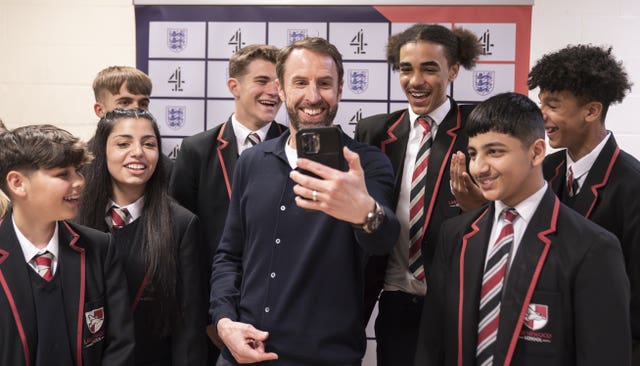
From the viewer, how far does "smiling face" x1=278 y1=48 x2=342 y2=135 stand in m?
2.14

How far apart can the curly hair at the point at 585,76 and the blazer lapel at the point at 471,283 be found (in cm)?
78

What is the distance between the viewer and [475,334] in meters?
1.99

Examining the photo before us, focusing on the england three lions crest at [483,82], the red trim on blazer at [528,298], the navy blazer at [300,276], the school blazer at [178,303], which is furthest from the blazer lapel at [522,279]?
the england three lions crest at [483,82]

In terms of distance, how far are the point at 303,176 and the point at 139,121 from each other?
1.18 m

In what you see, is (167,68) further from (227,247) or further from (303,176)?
(303,176)

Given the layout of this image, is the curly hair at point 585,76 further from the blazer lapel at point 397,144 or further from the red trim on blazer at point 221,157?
the red trim on blazer at point 221,157

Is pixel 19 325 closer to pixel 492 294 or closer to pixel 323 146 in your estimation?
pixel 323 146

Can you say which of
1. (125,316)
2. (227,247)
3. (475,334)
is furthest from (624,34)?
(125,316)

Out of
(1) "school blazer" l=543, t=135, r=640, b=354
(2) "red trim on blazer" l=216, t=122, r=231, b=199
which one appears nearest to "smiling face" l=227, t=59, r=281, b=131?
(2) "red trim on blazer" l=216, t=122, r=231, b=199

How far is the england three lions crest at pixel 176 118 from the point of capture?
13.0 ft

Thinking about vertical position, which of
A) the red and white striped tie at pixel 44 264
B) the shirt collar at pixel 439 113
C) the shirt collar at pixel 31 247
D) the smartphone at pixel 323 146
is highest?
the shirt collar at pixel 439 113

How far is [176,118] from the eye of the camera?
3.96 metres

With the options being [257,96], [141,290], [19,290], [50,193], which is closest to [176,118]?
[257,96]

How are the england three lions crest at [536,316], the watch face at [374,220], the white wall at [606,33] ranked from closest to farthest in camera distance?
the watch face at [374,220]
the england three lions crest at [536,316]
the white wall at [606,33]
